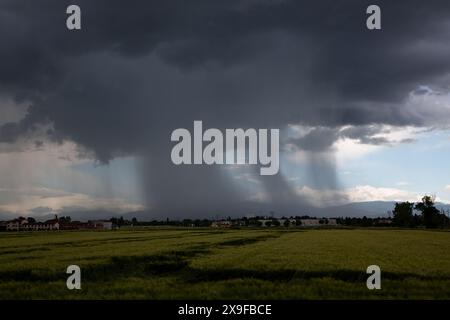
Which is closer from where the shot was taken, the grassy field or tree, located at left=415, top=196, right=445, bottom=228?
the grassy field

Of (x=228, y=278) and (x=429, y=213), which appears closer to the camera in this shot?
(x=228, y=278)

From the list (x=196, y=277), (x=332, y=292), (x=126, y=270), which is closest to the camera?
(x=332, y=292)

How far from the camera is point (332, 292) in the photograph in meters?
22.6

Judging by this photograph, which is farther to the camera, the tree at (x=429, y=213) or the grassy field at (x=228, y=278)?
the tree at (x=429, y=213)

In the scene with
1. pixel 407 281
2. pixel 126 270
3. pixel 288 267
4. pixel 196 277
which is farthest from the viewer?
pixel 126 270

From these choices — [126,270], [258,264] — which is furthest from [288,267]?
[126,270]
